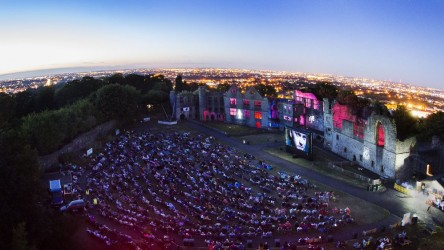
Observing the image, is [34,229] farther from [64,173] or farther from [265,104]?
[265,104]

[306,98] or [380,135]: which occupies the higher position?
[306,98]

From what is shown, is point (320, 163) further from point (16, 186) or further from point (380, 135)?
point (16, 186)

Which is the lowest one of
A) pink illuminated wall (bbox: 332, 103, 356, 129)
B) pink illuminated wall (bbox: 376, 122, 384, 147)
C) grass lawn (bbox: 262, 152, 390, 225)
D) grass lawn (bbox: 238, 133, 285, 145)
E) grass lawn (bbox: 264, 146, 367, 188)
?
grass lawn (bbox: 262, 152, 390, 225)

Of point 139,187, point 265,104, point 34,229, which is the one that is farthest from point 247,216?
point 265,104

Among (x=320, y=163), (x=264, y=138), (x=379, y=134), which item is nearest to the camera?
(x=379, y=134)

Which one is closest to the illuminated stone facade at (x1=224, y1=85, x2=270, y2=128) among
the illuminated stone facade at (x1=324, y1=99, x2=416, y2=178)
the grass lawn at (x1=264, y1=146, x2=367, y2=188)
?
the illuminated stone facade at (x1=324, y1=99, x2=416, y2=178)

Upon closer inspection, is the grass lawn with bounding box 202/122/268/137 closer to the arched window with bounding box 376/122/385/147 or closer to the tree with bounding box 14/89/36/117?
the arched window with bounding box 376/122/385/147

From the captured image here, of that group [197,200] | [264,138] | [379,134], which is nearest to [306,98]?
[264,138]

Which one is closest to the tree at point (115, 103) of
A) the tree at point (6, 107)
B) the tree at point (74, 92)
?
the tree at point (74, 92)

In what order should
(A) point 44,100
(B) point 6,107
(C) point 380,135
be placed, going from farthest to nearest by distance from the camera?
1. (A) point 44,100
2. (B) point 6,107
3. (C) point 380,135
